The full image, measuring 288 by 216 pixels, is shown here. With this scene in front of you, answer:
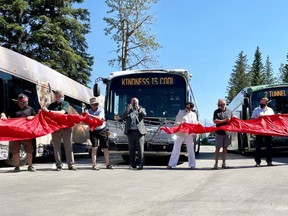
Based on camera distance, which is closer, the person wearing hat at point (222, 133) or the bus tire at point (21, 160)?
the person wearing hat at point (222, 133)

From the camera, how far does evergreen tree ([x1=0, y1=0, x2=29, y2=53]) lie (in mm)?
36469

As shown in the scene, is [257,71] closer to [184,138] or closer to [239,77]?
[239,77]

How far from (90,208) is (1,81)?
7555mm

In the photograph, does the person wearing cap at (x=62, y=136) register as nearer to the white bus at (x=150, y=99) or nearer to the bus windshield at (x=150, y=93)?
the white bus at (x=150, y=99)

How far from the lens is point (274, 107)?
17.7m

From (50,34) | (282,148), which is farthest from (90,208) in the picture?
(50,34)

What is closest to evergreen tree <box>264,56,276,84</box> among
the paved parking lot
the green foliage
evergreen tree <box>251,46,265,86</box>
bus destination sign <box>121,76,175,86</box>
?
evergreen tree <box>251,46,265,86</box>

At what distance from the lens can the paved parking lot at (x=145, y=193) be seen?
602 cm

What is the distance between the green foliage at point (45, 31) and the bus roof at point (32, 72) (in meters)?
17.8

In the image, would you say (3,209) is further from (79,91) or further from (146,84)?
(79,91)

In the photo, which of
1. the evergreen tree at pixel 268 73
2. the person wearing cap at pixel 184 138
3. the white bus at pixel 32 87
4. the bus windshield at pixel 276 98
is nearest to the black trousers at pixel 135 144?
the person wearing cap at pixel 184 138

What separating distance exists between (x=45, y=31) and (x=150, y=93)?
2546 cm

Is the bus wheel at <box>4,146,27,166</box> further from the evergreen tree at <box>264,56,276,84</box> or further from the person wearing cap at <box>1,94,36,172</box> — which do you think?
the evergreen tree at <box>264,56,276,84</box>

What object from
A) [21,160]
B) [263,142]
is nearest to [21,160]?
[21,160]
